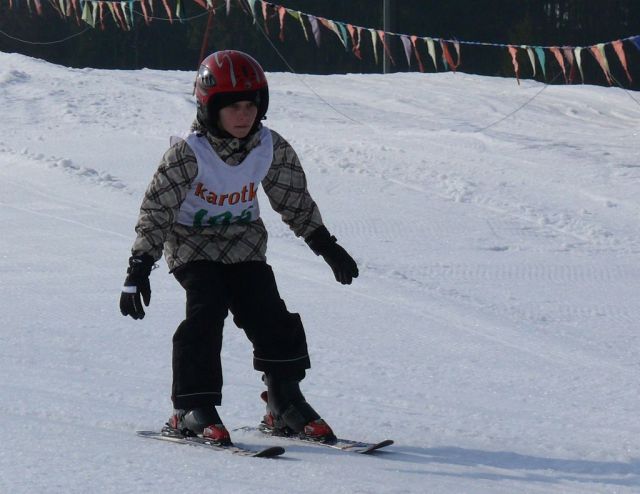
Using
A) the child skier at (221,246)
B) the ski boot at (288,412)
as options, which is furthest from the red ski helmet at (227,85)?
the ski boot at (288,412)

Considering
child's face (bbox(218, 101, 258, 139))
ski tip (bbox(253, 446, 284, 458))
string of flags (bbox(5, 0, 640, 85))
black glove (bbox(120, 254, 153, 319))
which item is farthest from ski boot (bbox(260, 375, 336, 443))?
string of flags (bbox(5, 0, 640, 85))

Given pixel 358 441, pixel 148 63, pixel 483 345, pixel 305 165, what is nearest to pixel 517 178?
pixel 305 165

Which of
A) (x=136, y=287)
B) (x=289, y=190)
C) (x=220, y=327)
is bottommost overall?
(x=220, y=327)

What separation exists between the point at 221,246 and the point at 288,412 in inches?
22.7

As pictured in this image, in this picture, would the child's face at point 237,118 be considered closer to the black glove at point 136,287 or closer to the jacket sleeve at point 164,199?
the jacket sleeve at point 164,199

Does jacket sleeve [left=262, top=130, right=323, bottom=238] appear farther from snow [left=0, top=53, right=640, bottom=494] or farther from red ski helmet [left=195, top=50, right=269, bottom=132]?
snow [left=0, top=53, right=640, bottom=494]

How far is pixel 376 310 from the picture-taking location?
5969 millimetres

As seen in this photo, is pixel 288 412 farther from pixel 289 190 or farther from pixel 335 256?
pixel 289 190

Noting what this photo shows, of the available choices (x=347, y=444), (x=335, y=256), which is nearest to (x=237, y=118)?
(x=335, y=256)

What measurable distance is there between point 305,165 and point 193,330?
267 inches

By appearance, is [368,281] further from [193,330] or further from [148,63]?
[148,63]

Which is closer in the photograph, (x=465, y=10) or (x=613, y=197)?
(x=613, y=197)

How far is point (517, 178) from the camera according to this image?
33.2 ft

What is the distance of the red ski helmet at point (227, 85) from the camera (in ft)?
11.8
